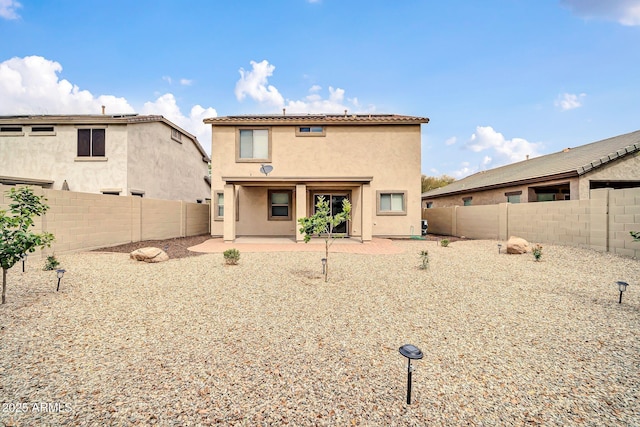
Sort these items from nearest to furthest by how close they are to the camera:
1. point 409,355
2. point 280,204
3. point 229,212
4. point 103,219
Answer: point 409,355 < point 103,219 < point 229,212 < point 280,204

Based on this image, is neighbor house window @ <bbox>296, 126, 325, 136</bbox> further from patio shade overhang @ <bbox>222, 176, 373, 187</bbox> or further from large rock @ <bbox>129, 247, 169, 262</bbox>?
large rock @ <bbox>129, 247, 169, 262</bbox>

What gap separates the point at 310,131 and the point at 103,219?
10.4 metres

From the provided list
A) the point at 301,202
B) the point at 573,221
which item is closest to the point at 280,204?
the point at 301,202

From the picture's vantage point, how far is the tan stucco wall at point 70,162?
1561 centimetres

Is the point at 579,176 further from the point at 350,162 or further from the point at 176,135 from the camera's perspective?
the point at 176,135

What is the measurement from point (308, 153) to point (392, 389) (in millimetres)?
13618

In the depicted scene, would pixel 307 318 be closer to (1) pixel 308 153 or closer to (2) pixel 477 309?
(2) pixel 477 309

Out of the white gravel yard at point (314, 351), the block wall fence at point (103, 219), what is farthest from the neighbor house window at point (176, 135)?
the white gravel yard at point (314, 351)

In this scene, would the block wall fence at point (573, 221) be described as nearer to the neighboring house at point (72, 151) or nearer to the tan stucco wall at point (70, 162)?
the neighboring house at point (72, 151)

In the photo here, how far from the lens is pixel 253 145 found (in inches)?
601

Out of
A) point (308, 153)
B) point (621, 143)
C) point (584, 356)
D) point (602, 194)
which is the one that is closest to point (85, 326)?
point (584, 356)

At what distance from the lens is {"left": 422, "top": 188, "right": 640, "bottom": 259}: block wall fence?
8719mm

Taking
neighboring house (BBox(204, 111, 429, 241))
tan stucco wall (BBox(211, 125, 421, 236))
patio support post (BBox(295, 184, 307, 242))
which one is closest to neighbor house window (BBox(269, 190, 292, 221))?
neighboring house (BBox(204, 111, 429, 241))

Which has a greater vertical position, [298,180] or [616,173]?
[616,173]
